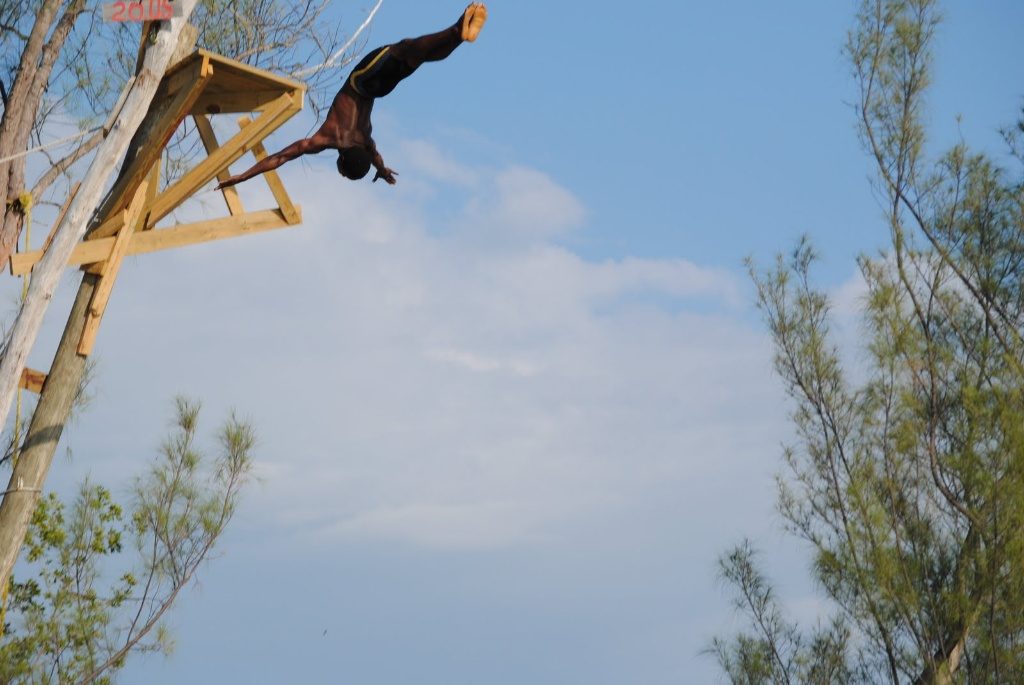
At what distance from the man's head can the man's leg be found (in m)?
0.35

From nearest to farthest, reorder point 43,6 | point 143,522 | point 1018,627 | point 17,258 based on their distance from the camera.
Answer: point 17,258 → point 1018,627 → point 43,6 → point 143,522

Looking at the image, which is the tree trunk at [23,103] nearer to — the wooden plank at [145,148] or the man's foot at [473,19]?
the wooden plank at [145,148]

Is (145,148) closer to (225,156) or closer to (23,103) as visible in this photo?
(225,156)

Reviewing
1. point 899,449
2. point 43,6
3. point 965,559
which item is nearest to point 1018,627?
point 965,559

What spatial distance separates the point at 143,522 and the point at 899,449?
11.9 feet

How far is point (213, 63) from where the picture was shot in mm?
4473

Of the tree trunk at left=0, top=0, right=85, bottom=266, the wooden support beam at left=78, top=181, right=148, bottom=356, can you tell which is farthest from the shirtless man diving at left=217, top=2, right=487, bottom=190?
the tree trunk at left=0, top=0, right=85, bottom=266

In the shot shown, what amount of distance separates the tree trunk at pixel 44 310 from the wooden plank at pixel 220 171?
1.36 feet

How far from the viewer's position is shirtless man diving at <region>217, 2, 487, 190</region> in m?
4.05

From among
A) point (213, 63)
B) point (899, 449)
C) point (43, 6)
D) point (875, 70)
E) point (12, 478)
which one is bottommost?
point (12, 478)

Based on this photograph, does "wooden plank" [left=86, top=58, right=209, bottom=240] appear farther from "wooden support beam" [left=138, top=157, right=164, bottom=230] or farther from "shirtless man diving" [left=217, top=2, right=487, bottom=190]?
"shirtless man diving" [left=217, top=2, right=487, bottom=190]

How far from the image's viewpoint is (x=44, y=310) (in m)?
4.05

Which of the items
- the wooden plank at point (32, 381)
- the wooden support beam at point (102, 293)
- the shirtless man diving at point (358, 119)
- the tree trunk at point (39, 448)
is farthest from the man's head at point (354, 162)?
the wooden plank at point (32, 381)

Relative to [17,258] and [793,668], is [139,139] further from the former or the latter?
[793,668]
